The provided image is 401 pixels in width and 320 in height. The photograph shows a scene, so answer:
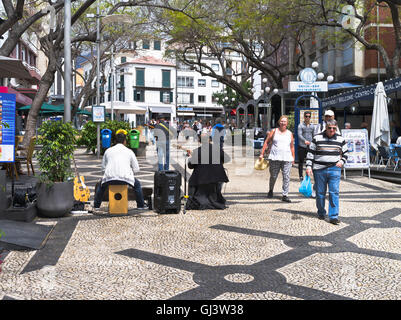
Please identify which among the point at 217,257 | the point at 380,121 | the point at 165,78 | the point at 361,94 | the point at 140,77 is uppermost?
the point at 165,78

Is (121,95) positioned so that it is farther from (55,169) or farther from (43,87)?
(55,169)

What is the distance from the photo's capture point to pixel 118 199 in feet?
24.4

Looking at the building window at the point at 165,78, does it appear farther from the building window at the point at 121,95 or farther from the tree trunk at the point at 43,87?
the tree trunk at the point at 43,87

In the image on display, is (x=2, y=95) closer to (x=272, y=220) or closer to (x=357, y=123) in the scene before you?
(x=272, y=220)

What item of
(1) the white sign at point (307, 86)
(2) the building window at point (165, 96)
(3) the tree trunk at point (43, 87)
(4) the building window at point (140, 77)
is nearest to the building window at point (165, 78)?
(2) the building window at point (165, 96)

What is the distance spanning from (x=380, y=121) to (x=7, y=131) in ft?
32.4

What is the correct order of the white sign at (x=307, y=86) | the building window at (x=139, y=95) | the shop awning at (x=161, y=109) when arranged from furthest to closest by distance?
the shop awning at (x=161, y=109), the building window at (x=139, y=95), the white sign at (x=307, y=86)

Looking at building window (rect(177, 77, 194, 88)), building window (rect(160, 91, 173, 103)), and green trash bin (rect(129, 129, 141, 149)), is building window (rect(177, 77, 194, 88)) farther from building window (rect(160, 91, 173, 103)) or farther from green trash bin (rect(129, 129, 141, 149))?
green trash bin (rect(129, 129, 141, 149))

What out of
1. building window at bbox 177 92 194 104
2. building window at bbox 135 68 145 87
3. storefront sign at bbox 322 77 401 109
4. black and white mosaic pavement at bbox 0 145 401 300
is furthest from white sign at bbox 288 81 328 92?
building window at bbox 177 92 194 104

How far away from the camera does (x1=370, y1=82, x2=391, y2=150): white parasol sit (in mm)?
12648

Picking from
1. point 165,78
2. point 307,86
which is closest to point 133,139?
point 307,86

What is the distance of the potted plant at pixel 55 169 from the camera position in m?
6.97

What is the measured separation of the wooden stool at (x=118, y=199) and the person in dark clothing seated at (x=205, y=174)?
116 cm
